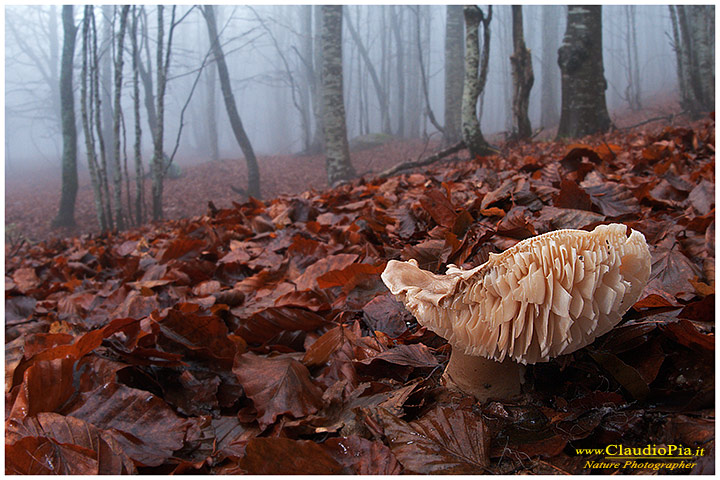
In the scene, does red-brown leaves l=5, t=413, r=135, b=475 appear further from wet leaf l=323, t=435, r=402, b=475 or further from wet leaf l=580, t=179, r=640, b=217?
wet leaf l=580, t=179, r=640, b=217

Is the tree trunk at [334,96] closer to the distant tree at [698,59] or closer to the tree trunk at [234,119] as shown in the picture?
the tree trunk at [234,119]

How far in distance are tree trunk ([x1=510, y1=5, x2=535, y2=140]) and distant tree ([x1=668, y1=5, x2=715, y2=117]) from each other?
3.85 m

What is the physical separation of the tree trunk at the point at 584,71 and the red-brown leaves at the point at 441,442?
7.37m

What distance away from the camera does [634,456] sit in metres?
0.78

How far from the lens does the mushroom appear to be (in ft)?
2.31

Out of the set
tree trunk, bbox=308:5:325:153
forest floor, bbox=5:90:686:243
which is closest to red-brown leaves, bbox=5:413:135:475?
forest floor, bbox=5:90:686:243

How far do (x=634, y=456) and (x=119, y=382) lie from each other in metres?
1.37

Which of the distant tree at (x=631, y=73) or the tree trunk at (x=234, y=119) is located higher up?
the distant tree at (x=631, y=73)

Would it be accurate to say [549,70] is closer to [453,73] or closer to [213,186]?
[453,73]

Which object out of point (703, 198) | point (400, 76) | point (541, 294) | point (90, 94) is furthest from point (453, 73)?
point (541, 294)

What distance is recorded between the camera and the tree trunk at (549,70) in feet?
79.6

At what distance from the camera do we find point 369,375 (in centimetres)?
115

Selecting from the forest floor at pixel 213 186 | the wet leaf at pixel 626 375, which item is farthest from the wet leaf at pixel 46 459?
the forest floor at pixel 213 186

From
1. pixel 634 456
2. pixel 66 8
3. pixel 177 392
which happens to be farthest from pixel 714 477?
pixel 66 8
